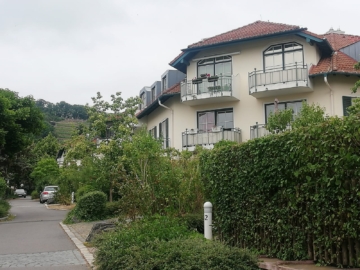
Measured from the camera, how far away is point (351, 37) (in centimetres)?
3128

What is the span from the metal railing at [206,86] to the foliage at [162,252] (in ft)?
57.6

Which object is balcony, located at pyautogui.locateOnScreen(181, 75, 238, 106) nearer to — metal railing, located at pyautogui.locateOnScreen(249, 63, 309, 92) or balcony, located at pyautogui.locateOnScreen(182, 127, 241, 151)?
metal railing, located at pyautogui.locateOnScreen(249, 63, 309, 92)

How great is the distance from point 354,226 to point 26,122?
80.4 ft

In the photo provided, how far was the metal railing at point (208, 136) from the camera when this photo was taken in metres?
26.1

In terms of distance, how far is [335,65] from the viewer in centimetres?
2403

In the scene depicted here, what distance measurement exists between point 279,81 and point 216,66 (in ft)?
14.3

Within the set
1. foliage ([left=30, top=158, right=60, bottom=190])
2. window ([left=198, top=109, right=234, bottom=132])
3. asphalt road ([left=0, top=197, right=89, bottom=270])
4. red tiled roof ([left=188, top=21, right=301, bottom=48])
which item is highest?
red tiled roof ([left=188, top=21, right=301, bottom=48])

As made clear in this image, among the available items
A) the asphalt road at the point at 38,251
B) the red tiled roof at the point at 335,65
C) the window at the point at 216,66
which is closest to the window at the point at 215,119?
the window at the point at 216,66

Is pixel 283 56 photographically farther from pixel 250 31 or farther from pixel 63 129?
pixel 63 129

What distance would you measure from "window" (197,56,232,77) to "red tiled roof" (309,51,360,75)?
4871mm

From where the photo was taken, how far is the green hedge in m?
6.44

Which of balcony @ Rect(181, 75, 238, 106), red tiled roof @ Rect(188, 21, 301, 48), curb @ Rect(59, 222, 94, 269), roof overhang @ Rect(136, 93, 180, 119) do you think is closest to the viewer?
curb @ Rect(59, 222, 94, 269)

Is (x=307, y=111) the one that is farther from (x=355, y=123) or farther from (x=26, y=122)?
(x=26, y=122)

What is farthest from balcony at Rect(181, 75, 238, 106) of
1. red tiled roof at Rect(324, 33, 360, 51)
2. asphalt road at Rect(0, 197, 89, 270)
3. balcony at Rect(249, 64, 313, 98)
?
asphalt road at Rect(0, 197, 89, 270)
